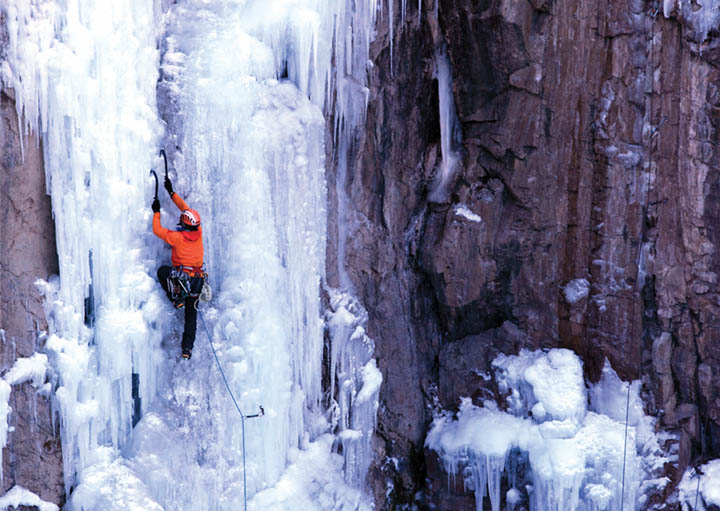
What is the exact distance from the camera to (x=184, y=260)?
6719 mm

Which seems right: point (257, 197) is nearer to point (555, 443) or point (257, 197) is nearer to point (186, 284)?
point (186, 284)

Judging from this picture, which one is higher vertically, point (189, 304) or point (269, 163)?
point (269, 163)

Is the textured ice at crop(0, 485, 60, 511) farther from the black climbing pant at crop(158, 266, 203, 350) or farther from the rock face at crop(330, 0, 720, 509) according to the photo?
the rock face at crop(330, 0, 720, 509)

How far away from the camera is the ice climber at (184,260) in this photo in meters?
6.65

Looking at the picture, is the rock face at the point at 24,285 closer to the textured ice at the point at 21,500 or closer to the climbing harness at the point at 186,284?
the textured ice at the point at 21,500

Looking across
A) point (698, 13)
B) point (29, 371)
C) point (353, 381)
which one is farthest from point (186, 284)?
point (698, 13)

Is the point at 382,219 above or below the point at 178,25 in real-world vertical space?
below

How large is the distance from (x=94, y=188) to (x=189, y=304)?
1156 mm

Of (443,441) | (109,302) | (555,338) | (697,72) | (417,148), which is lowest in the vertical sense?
(443,441)

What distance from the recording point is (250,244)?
725cm

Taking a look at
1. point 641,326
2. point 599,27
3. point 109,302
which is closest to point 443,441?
point 641,326

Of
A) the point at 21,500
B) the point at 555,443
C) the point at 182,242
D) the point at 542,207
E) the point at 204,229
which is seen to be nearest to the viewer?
the point at 21,500

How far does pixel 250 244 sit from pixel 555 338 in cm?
328

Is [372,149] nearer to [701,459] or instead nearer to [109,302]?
[109,302]
